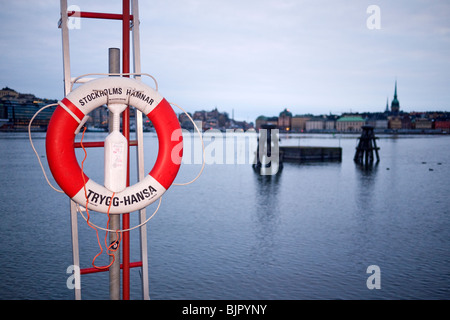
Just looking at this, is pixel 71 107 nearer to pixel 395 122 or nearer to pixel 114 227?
pixel 114 227

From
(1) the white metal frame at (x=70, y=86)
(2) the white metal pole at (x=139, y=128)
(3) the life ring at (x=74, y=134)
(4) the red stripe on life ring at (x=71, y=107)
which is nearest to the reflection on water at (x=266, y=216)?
(2) the white metal pole at (x=139, y=128)

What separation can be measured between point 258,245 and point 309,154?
23048 mm

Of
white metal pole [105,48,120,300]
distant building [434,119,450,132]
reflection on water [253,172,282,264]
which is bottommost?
reflection on water [253,172,282,264]

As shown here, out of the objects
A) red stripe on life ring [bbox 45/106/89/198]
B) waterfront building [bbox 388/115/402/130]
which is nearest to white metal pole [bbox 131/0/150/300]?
red stripe on life ring [bbox 45/106/89/198]

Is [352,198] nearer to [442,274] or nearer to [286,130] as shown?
[442,274]

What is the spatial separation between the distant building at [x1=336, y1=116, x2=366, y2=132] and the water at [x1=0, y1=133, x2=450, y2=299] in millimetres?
159942

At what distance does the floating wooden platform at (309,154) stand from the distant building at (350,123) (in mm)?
144765

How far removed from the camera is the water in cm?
679

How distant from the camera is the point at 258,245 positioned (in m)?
9.28

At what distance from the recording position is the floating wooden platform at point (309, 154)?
31433 mm

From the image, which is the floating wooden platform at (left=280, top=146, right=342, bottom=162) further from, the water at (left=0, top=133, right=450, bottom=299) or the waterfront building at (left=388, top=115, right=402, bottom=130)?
the waterfront building at (left=388, top=115, right=402, bottom=130)

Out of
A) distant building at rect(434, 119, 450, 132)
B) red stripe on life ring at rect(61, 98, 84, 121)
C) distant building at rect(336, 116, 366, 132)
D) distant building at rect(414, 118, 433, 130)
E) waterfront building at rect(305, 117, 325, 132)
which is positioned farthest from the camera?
waterfront building at rect(305, 117, 325, 132)

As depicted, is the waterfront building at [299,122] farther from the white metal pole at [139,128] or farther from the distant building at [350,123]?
the white metal pole at [139,128]
